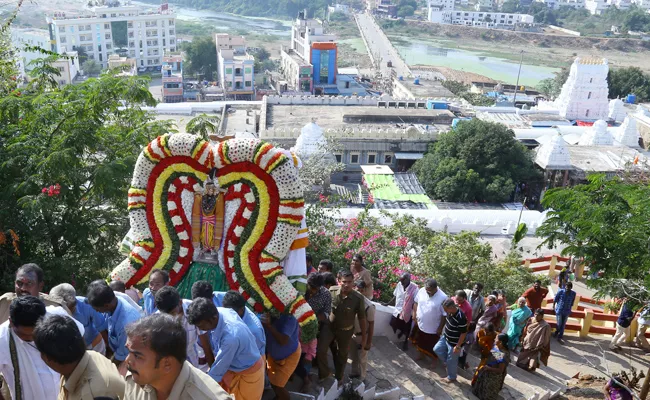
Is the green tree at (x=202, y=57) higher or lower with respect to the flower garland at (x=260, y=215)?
lower

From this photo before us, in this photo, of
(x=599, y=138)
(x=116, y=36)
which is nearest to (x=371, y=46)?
(x=116, y=36)

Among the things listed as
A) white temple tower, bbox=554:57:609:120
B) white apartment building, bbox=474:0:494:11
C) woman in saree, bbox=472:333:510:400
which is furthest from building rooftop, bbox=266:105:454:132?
white apartment building, bbox=474:0:494:11

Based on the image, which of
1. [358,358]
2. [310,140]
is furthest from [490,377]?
[310,140]

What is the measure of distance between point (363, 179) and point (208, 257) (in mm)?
19398

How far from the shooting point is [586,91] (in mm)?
36531

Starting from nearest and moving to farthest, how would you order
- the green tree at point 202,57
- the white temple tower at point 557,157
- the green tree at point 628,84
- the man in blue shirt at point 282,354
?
the man in blue shirt at point 282,354 < the white temple tower at point 557,157 < the green tree at point 628,84 < the green tree at point 202,57

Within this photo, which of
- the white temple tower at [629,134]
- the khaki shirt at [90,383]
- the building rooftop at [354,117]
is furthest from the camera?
the white temple tower at [629,134]

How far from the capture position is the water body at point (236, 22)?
93875 mm

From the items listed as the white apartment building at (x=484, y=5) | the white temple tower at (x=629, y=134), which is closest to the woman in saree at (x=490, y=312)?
the white temple tower at (x=629, y=134)

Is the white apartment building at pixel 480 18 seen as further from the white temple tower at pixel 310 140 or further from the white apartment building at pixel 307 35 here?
the white temple tower at pixel 310 140

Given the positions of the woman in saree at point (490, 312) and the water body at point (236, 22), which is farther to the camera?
the water body at point (236, 22)

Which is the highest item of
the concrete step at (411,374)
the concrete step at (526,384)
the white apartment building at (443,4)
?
the white apartment building at (443,4)

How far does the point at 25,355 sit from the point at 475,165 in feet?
77.2

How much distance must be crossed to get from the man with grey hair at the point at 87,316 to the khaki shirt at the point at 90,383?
51.1 inches
